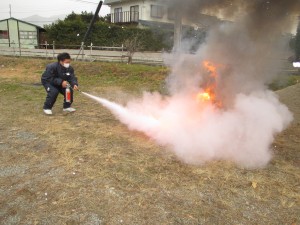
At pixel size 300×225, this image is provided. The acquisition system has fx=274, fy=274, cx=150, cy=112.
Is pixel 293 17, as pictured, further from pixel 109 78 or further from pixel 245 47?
pixel 109 78

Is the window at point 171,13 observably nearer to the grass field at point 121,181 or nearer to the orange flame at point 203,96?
the orange flame at point 203,96

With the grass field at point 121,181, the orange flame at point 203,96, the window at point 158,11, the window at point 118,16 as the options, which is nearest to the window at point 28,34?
the window at point 118,16

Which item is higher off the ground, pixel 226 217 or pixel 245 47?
pixel 245 47

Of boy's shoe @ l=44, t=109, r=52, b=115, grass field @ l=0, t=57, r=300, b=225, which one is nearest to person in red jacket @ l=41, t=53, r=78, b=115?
boy's shoe @ l=44, t=109, r=52, b=115

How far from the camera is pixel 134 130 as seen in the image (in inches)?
246

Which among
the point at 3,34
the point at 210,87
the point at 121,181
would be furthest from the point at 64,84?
the point at 3,34

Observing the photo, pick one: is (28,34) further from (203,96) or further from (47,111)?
(203,96)

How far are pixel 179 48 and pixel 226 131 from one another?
2374mm

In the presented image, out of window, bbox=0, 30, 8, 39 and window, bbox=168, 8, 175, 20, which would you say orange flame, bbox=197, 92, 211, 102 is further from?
window, bbox=0, 30, 8, 39

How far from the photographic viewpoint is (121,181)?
4027mm

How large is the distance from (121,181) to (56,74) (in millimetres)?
4360

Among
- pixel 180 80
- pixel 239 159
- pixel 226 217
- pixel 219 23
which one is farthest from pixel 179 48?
pixel 226 217

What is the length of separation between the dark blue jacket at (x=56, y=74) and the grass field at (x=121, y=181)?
1052mm

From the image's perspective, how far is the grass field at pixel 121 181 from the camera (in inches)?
131
